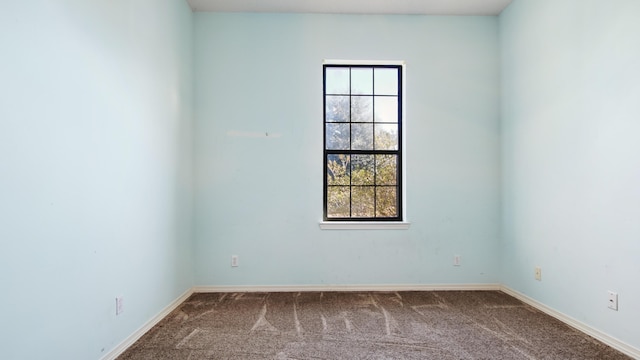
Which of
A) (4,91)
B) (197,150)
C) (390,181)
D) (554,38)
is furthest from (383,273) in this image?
(4,91)

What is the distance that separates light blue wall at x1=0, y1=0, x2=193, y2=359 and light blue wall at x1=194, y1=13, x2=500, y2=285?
1.86 ft

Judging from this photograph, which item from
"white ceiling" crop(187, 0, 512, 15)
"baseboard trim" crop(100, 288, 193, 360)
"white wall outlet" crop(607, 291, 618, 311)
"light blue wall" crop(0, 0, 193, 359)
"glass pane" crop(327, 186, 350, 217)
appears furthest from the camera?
"glass pane" crop(327, 186, 350, 217)

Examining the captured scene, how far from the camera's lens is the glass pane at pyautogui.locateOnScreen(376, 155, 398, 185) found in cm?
349

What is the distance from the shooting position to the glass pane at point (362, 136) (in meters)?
3.49

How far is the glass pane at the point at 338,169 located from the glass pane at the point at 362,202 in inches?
5.8

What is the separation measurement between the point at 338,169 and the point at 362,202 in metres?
0.45

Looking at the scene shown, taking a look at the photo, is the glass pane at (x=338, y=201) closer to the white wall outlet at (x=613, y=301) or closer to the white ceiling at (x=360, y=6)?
the white ceiling at (x=360, y=6)

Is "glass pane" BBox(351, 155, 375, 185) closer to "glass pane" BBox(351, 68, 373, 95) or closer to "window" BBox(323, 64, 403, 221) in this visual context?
"window" BBox(323, 64, 403, 221)

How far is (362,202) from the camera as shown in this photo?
11.4 ft

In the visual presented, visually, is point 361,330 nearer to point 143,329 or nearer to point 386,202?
point 386,202

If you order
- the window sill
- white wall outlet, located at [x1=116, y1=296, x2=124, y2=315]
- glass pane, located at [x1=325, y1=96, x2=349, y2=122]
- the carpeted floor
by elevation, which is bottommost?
the carpeted floor

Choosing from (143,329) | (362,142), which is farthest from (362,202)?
(143,329)

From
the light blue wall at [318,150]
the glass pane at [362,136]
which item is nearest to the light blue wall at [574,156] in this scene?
the light blue wall at [318,150]

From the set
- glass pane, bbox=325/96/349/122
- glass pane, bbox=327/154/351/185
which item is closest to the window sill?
glass pane, bbox=327/154/351/185
